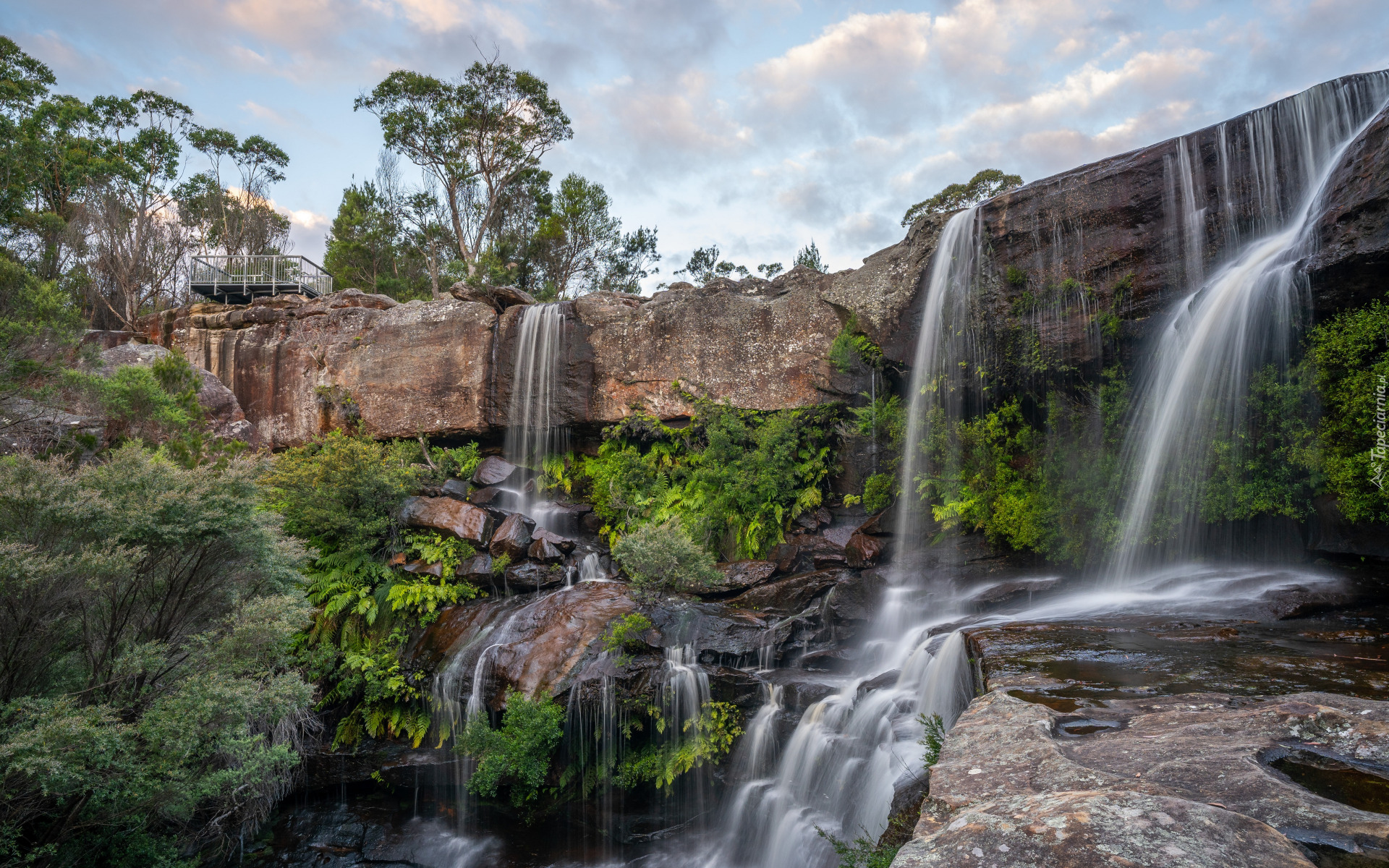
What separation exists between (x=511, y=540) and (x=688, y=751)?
590cm

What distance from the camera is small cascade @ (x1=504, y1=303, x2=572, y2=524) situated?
17.1 metres

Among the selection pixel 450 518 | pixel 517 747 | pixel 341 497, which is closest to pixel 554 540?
pixel 450 518

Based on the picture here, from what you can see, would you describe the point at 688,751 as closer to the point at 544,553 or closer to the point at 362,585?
the point at 544,553

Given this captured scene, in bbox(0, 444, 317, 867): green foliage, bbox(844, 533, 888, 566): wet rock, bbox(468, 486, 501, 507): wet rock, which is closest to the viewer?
bbox(0, 444, 317, 867): green foliage

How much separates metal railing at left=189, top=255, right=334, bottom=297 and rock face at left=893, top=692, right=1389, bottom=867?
24.7m

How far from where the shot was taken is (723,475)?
14234mm

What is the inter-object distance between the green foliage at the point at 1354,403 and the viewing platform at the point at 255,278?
2446 centimetres

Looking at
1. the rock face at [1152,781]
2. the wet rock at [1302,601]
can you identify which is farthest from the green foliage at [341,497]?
the wet rock at [1302,601]

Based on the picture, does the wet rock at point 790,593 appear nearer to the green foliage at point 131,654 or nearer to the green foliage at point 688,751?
the green foliage at point 688,751

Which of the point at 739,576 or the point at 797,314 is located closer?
the point at 739,576

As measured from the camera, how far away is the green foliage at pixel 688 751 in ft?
28.8

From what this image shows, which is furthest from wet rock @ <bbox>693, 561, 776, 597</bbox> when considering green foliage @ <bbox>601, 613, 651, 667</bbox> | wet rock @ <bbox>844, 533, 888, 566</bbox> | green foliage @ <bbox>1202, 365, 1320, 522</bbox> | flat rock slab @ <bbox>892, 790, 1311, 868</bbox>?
flat rock slab @ <bbox>892, 790, 1311, 868</bbox>

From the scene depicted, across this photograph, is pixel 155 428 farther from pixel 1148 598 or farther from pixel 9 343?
pixel 1148 598

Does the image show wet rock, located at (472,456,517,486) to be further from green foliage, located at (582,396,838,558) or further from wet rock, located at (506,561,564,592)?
wet rock, located at (506,561,564,592)
